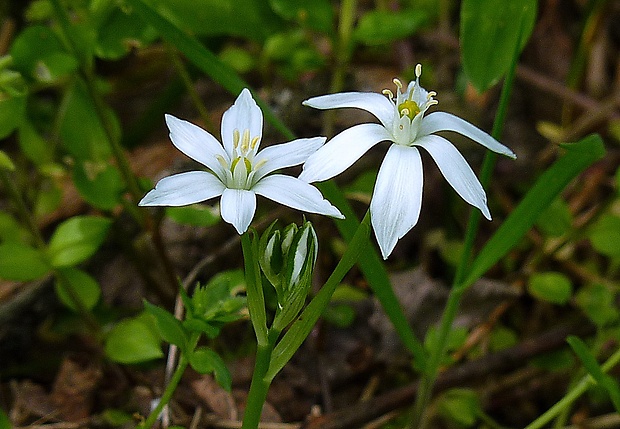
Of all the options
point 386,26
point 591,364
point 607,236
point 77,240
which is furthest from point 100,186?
point 607,236

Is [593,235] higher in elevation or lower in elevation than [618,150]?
lower

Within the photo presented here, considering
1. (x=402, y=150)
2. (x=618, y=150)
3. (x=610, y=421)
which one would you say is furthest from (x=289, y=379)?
(x=618, y=150)

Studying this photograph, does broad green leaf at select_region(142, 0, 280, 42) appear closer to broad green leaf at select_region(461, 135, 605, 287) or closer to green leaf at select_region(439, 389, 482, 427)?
broad green leaf at select_region(461, 135, 605, 287)

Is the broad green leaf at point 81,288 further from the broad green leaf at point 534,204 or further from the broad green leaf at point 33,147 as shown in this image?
the broad green leaf at point 534,204

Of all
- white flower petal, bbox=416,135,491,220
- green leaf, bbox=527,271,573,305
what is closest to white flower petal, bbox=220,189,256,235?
white flower petal, bbox=416,135,491,220

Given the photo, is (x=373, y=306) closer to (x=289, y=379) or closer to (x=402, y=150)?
(x=289, y=379)

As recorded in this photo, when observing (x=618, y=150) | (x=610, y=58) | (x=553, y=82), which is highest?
(x=610, y=58)

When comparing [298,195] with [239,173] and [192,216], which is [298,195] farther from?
[192,216]
